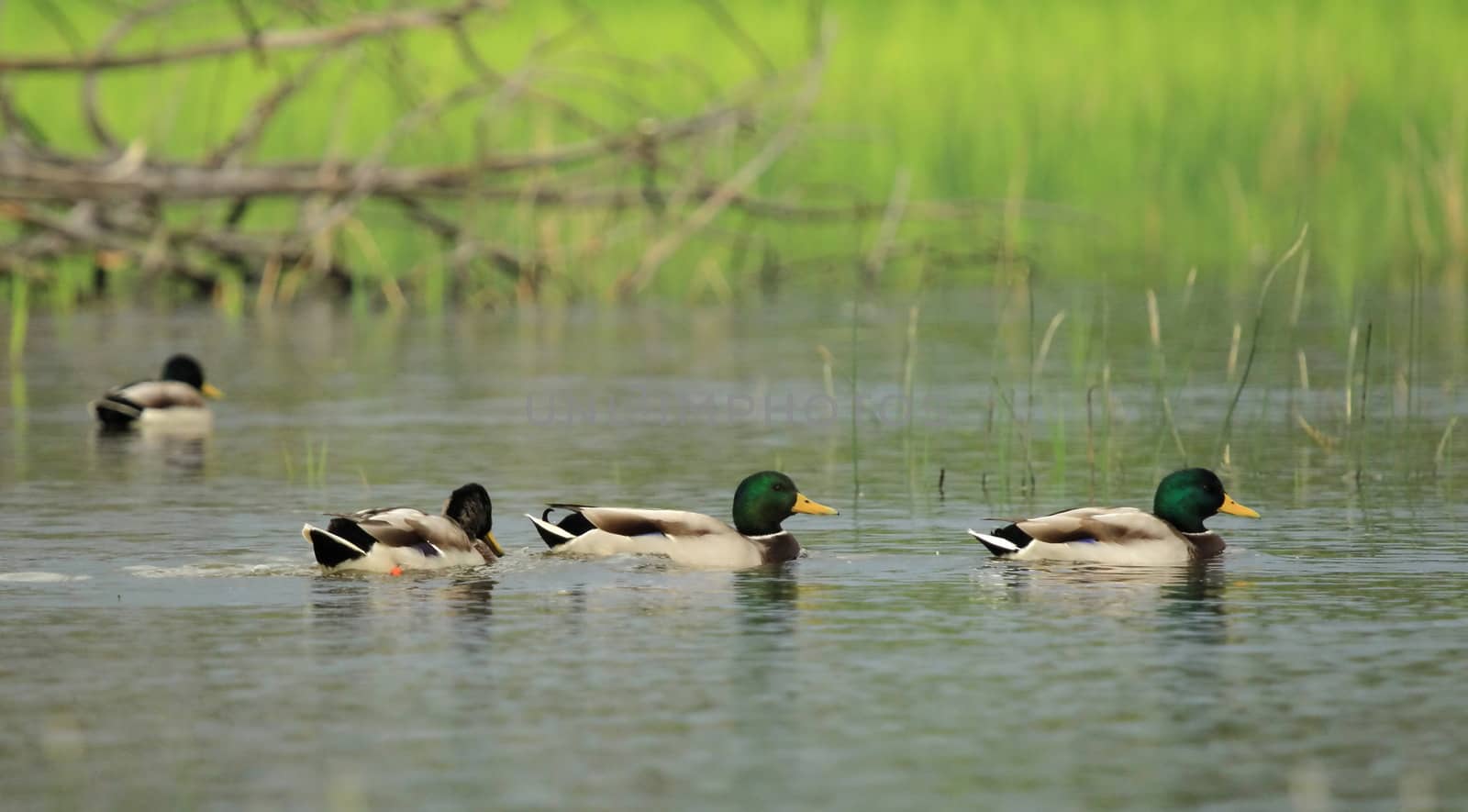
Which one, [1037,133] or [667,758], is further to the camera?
[1037,133]

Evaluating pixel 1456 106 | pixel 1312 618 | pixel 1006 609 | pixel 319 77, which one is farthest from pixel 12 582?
pixel 319 77

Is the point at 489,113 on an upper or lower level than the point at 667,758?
upper

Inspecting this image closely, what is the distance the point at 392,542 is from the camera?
37.7 feet

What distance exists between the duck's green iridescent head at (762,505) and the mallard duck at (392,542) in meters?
1.19

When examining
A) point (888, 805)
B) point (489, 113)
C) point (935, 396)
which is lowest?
point (888, 805)

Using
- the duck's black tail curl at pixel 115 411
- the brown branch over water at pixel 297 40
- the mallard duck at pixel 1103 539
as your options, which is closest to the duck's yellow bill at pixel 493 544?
the mallard duck at pixel 1103 539

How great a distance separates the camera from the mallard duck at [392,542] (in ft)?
37.6

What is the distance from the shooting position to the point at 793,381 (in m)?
20.8

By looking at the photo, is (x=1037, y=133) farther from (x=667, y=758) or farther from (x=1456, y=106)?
(x=667, y=758)

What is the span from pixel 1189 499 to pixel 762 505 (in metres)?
1.84

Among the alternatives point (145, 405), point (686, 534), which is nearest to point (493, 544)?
point (686, 534)

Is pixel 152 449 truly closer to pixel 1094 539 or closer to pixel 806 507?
pixel 806 507

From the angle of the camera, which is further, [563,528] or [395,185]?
[395,185]

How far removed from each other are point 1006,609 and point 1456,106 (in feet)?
60.4
